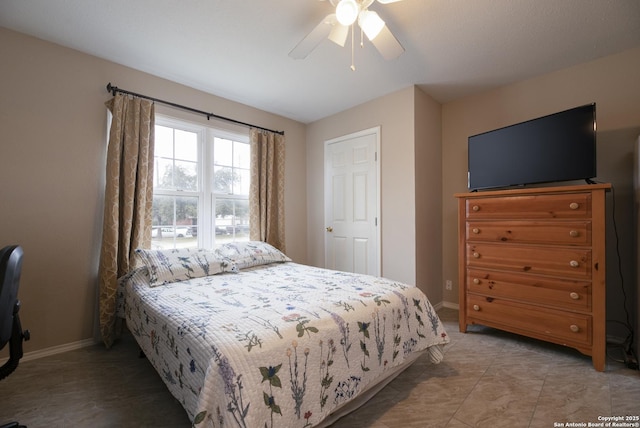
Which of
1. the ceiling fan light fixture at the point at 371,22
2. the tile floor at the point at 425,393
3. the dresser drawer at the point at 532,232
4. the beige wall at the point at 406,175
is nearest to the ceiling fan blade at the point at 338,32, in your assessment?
the ceiling fan light fixture at the point at 371,22

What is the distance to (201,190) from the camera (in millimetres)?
3061

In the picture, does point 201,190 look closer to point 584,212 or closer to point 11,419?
point 11,419

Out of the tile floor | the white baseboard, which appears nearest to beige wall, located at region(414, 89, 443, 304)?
the tile floor

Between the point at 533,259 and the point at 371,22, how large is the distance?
7.03 ft

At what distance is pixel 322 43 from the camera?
7.32 feet

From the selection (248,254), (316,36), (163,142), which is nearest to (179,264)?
(248,254)

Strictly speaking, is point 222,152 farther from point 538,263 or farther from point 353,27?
point 538,263

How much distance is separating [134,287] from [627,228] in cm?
405

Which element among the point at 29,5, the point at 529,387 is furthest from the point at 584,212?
the point at 29,5

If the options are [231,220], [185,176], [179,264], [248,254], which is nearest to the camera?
[179,264]

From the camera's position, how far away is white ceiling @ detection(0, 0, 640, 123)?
1.84m

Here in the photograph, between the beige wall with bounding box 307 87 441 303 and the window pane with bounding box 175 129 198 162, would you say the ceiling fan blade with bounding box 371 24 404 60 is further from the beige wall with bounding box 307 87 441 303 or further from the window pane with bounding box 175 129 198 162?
the window pane with bounding box 175 129 198 162

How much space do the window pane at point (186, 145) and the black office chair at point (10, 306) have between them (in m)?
1.82

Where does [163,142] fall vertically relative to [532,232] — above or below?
above
